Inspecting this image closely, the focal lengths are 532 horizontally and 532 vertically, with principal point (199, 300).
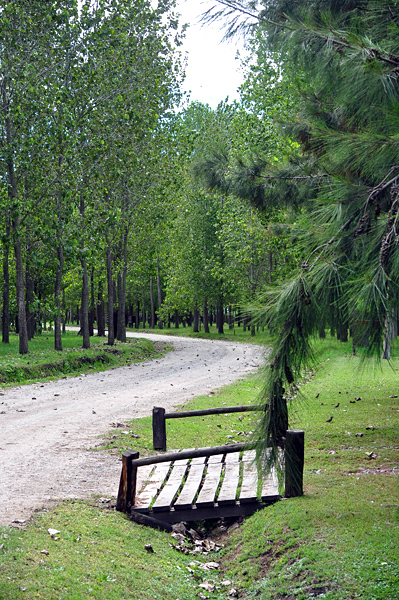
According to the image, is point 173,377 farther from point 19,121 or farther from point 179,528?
point 179,528

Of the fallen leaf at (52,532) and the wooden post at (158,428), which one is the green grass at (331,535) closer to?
the fallen leaf at (52,532)

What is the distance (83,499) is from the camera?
20.4ft

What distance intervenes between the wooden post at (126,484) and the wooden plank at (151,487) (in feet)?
0.39

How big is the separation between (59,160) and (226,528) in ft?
57.0

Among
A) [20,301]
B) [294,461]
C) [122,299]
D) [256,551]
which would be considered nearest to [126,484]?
[256,551]

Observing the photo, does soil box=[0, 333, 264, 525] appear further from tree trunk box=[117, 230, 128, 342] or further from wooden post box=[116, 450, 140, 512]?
tree trunk box=[117, 230, 128, 342]

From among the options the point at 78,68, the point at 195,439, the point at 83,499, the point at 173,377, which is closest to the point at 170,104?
the point at 78,68

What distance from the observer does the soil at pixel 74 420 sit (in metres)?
6.51

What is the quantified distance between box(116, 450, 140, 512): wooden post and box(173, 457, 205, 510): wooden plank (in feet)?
1.73

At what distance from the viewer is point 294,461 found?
5312mm

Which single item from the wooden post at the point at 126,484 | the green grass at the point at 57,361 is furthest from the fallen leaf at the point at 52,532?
the green grass at the point at 57,361

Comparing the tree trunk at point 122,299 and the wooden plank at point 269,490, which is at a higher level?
the tree trunk at point 122,299

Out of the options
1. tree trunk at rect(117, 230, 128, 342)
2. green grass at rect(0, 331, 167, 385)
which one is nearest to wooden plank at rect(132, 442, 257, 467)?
green grass at rect(0, 331, 167, 385)

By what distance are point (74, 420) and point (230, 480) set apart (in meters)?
4.73
